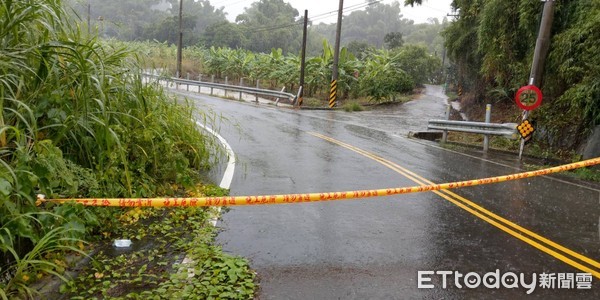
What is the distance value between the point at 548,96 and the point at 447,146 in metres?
3.54

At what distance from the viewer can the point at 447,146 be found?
14094 mm

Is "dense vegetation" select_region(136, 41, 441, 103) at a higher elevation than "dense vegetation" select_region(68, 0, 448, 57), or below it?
below

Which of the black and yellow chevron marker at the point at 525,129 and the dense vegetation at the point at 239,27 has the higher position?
the dense vegetation at the point at 239,27

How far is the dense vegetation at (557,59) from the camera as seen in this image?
12.1 m

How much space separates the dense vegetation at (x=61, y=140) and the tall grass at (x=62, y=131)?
0.01 m

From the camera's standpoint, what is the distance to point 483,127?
1390 centimetres

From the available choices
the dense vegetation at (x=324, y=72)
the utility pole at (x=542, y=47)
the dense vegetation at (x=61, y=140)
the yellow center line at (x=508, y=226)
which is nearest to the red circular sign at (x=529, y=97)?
the utility pole at (x=542, y=47)

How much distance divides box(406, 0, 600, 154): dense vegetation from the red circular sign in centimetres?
66

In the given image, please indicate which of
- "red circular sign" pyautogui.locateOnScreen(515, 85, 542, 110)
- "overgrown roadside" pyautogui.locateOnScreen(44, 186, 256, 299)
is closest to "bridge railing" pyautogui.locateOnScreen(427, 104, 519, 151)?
"red circular sign" pyautogui.locateOnScreen(515, 85, 542, 110)

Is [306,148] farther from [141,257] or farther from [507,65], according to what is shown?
[507,65]

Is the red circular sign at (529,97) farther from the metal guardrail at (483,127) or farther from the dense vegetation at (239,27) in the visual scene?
the dense vegetation at (239,27)

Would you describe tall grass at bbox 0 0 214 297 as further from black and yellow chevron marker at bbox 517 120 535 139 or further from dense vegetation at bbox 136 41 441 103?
dense vegetation at bbox 136 41 441 103

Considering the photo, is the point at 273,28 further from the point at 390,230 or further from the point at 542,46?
the point at 390,230

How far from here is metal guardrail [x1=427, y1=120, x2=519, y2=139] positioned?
13.4 m
